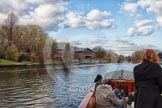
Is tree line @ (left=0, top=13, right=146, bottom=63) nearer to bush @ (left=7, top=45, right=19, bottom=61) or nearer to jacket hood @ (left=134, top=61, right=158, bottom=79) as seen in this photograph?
bush @ (left=7, top=45, right=19, bottom=61)

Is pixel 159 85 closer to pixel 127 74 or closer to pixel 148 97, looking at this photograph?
pixel 148 97

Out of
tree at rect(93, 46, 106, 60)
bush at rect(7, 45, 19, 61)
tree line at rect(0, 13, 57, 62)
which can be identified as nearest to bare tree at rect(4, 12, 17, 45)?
tree line at rect(0, 13, 57, 62)

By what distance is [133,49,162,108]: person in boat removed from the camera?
4.32 meters

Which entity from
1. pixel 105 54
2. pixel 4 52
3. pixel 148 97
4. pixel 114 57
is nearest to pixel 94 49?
pixel 105 54

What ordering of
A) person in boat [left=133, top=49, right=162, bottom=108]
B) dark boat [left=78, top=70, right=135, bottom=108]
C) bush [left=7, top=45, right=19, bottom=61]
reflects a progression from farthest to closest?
bush [left=7, top=45, right=19, bottom=61] → dark boat [left=78, top=70, right=135, bottom=108] → person in boat [left=133, top=49, right=162, bottom=108]

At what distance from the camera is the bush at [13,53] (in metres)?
56.6

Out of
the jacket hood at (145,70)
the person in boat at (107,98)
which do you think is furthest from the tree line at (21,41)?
the jacket hood at (145,70)

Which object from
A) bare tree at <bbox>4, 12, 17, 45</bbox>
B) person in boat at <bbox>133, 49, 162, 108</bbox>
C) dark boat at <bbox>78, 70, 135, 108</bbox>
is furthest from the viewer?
bare tree at <bbox>4, 12, 17, 45</bbox>

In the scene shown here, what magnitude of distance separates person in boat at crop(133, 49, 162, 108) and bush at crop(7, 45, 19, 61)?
175 feet

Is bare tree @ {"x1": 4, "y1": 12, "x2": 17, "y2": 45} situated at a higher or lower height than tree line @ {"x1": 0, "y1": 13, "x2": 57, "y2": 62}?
higher

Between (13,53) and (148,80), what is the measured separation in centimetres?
5495

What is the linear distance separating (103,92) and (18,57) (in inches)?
2053

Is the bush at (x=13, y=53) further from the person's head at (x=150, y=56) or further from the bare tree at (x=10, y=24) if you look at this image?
the person's head at (x=150, y=56)

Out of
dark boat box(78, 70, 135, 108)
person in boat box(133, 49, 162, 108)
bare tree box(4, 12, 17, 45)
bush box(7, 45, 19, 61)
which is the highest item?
bare tree box(4, 12, 17, 45)
